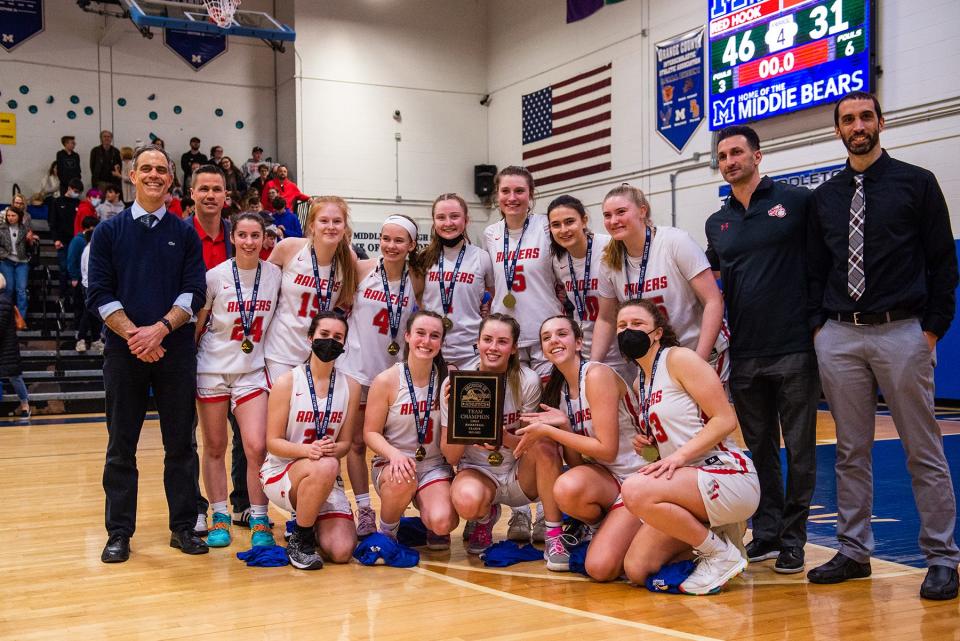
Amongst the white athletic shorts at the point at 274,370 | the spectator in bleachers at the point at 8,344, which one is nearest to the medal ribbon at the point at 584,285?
the white athletic shorts at the point at 274,370

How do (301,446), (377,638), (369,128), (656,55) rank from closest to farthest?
(377,638), (301,446), (656,55), (369,128)

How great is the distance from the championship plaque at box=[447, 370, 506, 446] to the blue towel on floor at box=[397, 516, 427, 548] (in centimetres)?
73

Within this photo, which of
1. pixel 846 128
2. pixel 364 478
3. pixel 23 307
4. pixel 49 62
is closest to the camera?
pixel 846 128

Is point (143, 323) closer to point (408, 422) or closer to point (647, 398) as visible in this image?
point (408, 422)

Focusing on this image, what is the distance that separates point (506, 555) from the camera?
459 cm

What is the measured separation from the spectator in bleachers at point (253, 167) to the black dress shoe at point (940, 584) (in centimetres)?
1644

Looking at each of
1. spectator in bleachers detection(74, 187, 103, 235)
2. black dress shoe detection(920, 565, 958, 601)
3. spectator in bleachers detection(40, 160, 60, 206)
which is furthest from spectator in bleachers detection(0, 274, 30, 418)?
black dress shoe detection(920, 565, 958, 601)

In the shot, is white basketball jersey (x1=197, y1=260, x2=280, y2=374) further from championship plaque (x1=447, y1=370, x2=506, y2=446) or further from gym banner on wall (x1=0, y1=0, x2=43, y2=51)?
gym banner on wall (x1=0, y1=0, x2=43, y2=51)

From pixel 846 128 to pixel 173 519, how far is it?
401 centimetres

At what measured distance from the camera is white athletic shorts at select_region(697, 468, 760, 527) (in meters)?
4.01

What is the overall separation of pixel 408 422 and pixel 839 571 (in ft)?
7.37

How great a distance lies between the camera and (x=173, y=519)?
16.2ft

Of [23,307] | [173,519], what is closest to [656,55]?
[23,307]

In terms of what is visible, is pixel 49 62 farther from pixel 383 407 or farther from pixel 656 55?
pixel 383 407
